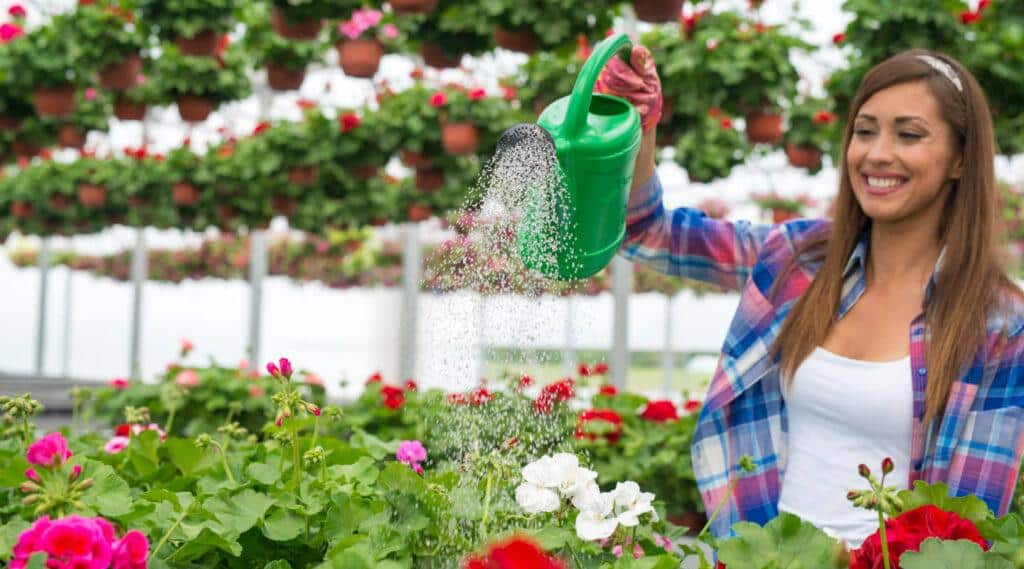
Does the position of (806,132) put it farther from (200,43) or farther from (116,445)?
(116,445)

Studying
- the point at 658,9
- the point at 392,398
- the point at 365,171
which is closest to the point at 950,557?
the point at 392,398

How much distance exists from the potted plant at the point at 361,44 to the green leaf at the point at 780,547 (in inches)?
136

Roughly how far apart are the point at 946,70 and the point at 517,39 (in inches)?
70.8

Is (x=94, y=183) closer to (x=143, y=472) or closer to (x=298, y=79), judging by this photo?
(x=298, y=79)

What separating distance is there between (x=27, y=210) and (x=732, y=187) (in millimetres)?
5426

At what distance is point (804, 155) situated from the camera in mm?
4457

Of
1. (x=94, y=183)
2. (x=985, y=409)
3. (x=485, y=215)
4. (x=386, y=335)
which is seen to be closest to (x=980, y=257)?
(x=985, y=409)

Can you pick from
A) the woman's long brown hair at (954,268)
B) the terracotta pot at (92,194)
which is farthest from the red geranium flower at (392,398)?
the terracotta pot at (92,194)

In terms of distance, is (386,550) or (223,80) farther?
(223,80)

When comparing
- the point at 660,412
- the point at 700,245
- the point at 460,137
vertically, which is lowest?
the point at 660,412

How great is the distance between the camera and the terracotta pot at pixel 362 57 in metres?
4.05

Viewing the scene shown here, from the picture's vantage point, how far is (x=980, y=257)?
4.60ft

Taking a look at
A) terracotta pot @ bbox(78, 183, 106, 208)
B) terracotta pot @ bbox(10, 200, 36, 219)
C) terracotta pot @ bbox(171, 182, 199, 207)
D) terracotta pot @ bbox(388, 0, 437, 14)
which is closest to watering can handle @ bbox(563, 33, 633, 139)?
terracotta pot @ bbox(388, 0, 437, 14)

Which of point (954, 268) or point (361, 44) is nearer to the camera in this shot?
point (954, 268)
